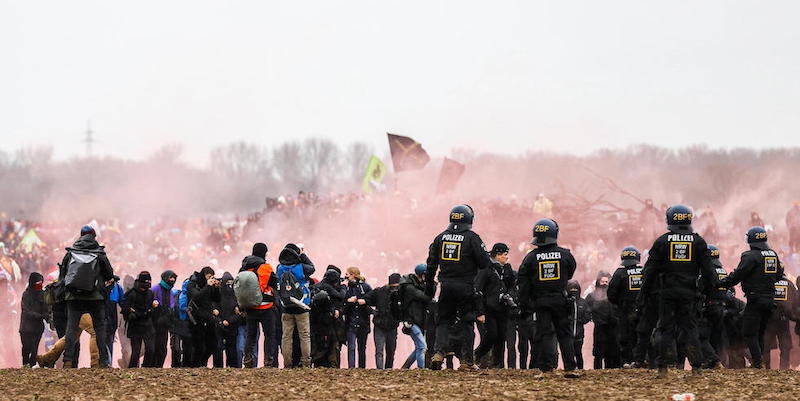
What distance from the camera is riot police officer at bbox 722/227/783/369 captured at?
18875 millimetres

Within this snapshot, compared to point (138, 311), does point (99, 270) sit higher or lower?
higher

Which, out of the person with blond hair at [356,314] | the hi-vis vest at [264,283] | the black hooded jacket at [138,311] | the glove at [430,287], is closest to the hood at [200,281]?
the black hooded jacket at [138,311]

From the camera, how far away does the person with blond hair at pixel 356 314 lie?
76.5 ft

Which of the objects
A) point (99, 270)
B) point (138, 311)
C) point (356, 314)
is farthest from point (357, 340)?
point (99, 270)

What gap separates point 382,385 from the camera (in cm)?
1451

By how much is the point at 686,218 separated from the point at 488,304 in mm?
3636

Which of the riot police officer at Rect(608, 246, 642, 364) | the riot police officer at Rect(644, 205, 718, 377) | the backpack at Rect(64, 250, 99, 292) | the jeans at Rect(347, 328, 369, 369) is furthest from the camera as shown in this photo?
the jeans at Rect(347, 328, 369, 369)

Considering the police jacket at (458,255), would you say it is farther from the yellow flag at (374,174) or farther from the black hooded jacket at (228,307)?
the yellow flag at (374,174)

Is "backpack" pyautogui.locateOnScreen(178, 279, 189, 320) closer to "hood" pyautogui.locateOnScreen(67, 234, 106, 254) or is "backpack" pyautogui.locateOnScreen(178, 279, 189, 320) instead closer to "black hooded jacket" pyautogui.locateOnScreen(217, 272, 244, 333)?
"black hooded jacket" pyautogui.locateOnScreen(217, 272, 244, 333)

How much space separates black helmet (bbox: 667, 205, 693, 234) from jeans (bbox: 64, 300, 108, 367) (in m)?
8.88

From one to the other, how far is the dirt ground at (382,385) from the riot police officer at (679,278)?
414mm

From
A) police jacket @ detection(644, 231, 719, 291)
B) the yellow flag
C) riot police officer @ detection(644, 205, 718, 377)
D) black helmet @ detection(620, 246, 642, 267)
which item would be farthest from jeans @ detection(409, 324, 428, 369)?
the yellow flag

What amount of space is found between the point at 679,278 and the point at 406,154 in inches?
1291

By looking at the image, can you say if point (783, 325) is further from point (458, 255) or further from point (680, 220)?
point (458, 255)
